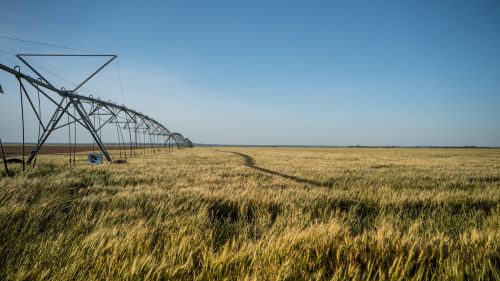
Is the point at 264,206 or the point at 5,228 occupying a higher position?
the point at 5,228

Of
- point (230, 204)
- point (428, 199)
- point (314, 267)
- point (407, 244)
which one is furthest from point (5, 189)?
point (428, 199)

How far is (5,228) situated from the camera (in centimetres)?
291

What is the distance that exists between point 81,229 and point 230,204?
2.82 m

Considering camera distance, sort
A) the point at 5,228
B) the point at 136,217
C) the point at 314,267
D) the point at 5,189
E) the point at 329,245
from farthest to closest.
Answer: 1. the point at 5,189
2. the point at 136,217
3. the point at 5,228
4. the point at 329,245
5. the point at 314,267

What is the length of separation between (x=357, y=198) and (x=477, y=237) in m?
3.76

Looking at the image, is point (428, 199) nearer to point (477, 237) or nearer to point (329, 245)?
point (477, 237)

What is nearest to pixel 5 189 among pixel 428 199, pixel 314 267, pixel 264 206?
pixel 264 206

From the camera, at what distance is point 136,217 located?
3844 millimetres

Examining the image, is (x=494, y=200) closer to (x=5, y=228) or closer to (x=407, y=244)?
(x=407, y=244)

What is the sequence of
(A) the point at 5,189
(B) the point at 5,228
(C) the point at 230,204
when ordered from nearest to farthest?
(B) the point at 5,228 → (A) the point at 5,189 → (C) the point at 230,204

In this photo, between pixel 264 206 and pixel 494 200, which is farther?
pixel 494 200

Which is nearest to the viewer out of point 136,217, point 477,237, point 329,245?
point 329,245

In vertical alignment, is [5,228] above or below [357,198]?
above

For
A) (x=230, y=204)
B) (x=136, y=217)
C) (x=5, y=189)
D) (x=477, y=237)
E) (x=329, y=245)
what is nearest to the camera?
(x=329, y=245)
